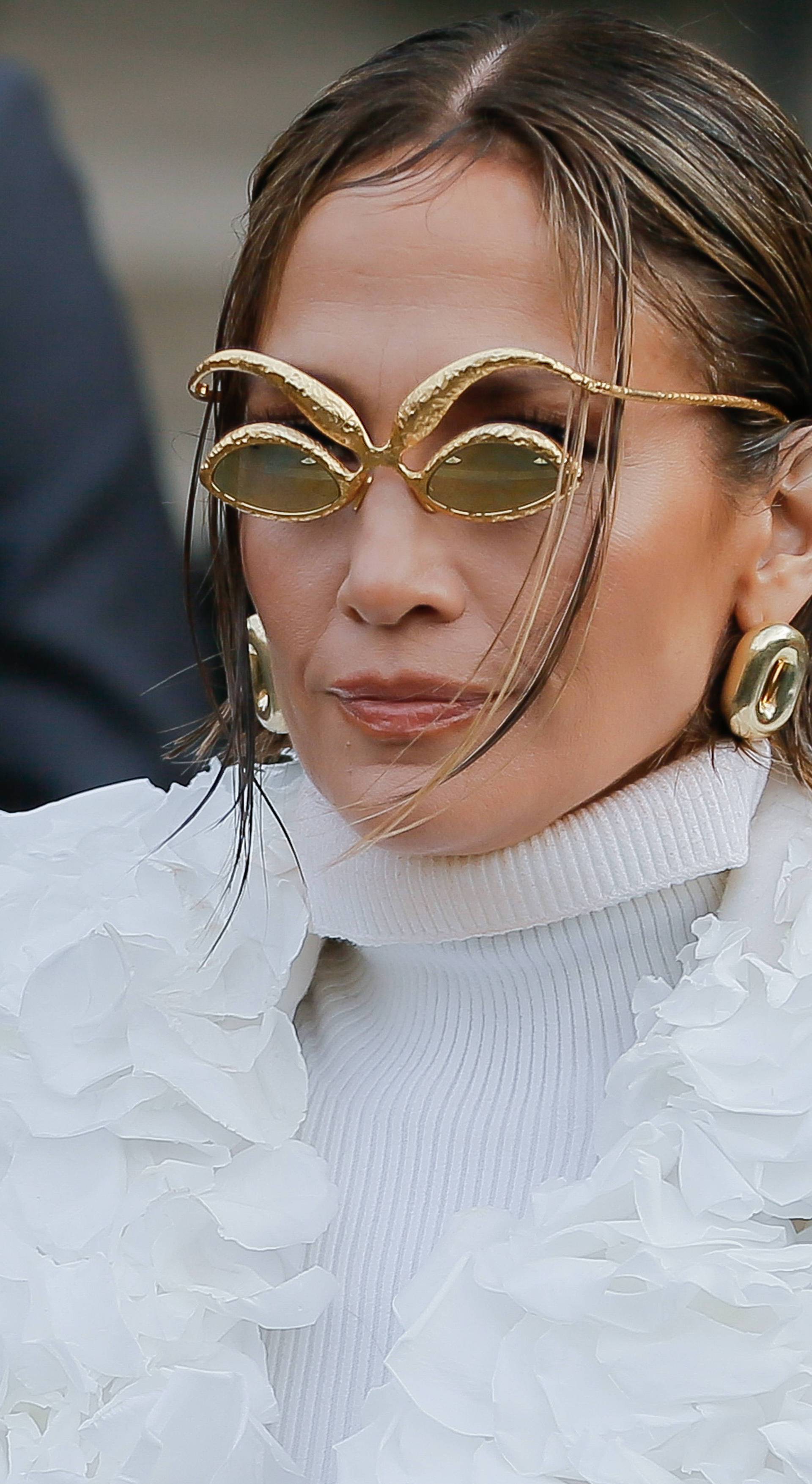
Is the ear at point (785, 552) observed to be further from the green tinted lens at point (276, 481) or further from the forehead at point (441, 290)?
the green tinted lens at point (276, 481)

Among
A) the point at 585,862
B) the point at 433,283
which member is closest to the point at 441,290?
the point at 433,283

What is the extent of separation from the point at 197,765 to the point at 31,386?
0.55m

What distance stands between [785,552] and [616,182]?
0.77 ft

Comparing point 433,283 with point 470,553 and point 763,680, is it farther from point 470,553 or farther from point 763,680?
point 763,680

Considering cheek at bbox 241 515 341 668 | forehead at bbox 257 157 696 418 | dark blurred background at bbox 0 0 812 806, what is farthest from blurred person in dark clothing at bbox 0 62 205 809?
dark blurred background at bbox 0 0 812 806

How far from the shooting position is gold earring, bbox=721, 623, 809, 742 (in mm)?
1083

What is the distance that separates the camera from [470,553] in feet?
3.27

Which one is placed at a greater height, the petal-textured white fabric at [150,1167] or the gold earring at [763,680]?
the gold earring at [763,680]

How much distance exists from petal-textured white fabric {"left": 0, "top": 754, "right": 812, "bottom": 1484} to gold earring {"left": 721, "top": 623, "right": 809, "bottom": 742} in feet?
0.18

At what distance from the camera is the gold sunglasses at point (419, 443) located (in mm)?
975

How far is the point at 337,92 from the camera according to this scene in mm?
1134

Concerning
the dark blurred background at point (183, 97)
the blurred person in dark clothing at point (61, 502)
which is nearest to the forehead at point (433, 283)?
the blurred person in dark clothing at point (61, 502)

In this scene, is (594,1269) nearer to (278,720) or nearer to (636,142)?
(278,720)

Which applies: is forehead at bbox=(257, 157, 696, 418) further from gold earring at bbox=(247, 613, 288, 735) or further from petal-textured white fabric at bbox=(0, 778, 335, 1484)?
petal-textured white fabric at bbox=(0, 778, 335, 1484)
